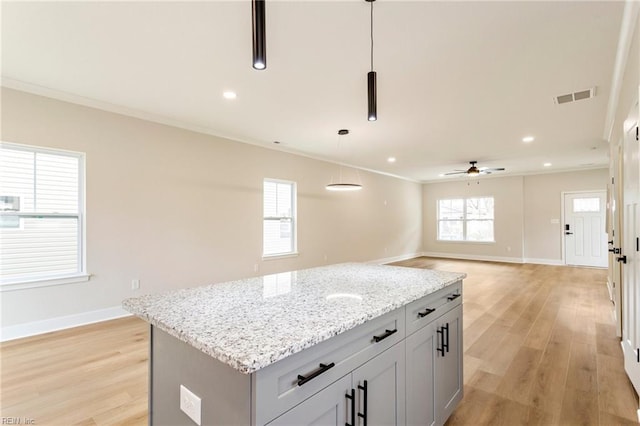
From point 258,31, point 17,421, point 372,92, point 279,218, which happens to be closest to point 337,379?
point 258,31

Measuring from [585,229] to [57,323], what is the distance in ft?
36.2

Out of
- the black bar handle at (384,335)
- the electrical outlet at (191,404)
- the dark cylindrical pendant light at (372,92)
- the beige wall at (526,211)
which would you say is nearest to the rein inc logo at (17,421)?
the electrical outlet at (191,404)

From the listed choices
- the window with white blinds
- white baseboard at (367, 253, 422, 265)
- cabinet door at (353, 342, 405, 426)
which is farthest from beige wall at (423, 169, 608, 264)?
the window with white blinds

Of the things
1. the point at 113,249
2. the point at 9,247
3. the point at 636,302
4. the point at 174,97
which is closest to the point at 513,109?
the point at 636,302

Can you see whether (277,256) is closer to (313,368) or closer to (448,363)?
(448,363)

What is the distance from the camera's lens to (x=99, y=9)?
2.12m

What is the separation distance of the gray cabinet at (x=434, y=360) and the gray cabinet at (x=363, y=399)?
0.12 m

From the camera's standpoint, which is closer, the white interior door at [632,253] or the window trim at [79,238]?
the white interior door at [632,253]

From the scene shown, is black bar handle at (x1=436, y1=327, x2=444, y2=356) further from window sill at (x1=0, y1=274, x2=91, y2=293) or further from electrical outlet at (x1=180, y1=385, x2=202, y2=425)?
window sill at (x1=0, y1=274, x2=91, y2=293)

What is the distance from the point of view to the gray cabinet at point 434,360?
5.21 feet

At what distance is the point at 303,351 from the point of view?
0.99 meters

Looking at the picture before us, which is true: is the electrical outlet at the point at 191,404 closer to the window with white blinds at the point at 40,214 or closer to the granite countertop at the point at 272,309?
the granite countertop at the point at 272,309

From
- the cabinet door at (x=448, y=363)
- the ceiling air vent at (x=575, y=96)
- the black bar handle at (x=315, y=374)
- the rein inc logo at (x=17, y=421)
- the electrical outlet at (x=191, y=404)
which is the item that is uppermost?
the ceiling air vent at (x=575, y=96)

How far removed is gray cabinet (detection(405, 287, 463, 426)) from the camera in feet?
5.21
